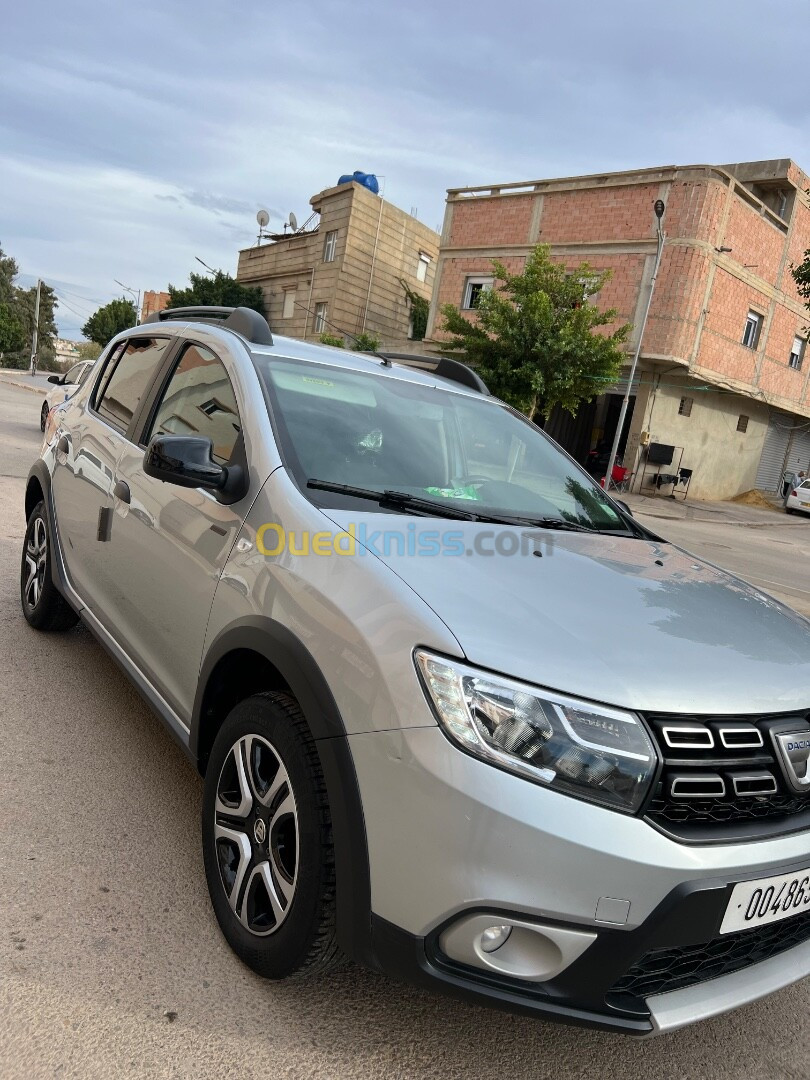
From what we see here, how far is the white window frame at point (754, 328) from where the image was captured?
26.5 meters

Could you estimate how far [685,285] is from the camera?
76.2 ft

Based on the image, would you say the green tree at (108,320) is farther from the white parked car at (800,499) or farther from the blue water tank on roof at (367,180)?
the white parked car at (800,499)

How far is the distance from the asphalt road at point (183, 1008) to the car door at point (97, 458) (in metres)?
1.00

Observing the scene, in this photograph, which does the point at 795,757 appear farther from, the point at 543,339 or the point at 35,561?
the point at 543,339

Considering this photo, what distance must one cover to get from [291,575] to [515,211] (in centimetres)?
2721

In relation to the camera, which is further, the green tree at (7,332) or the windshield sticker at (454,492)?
the green tree at (7,332)

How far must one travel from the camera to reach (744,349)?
2659 cm

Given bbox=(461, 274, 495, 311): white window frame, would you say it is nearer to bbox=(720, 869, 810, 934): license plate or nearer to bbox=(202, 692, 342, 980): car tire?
bbox=(202, 692, 342, 980): car tire

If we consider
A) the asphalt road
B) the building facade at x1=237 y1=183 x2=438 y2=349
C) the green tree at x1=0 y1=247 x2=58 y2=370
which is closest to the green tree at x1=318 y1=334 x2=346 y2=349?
the building facade at x1=237 y1=183 x2=438 y2=349

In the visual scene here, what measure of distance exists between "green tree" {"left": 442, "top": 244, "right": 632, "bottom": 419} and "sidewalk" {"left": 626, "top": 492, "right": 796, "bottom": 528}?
3.53 m

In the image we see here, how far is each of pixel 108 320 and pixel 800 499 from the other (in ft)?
215

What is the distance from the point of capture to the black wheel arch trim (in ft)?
5.74

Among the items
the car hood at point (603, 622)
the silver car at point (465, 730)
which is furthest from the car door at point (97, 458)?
the car hood at point (603, 622)

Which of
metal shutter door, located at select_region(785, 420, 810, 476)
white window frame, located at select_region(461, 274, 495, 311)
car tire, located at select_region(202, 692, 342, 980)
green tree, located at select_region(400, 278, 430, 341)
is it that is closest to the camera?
car tire, located at select_region(202, 692, 342, 980)
